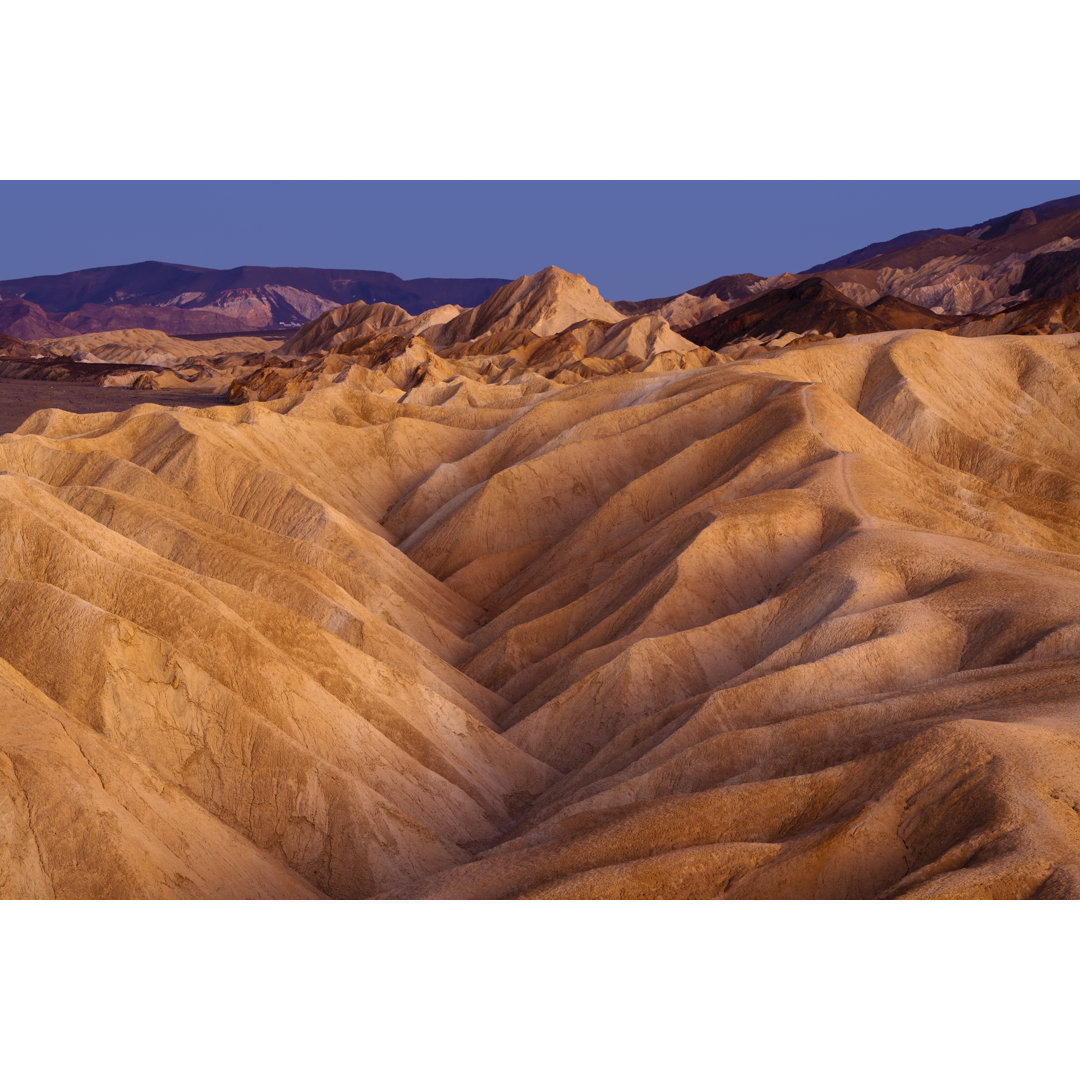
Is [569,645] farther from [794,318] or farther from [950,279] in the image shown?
[950,279]

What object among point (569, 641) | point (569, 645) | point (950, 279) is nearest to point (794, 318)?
point (950, 279)

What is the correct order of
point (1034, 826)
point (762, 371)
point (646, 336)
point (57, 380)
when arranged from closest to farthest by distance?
point (1034, 826) → point (762, 371) → point (646, 336) → point (57, 380)

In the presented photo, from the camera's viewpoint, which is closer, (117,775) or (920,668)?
(117,775)

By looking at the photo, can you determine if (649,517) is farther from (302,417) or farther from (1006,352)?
(1006,352)

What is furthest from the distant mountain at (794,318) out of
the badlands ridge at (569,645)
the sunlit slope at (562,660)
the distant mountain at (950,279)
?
the sunlit slope at (562,660)

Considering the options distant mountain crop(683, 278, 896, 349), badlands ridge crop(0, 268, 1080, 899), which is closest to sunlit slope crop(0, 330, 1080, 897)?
badlands ridge crop(0, 268, 1080, 899)

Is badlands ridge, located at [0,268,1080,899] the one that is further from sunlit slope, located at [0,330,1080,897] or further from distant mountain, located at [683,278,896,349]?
distant mountain, located at [683,278,896,349]

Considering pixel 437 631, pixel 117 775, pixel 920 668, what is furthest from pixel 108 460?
pixel 920 668
